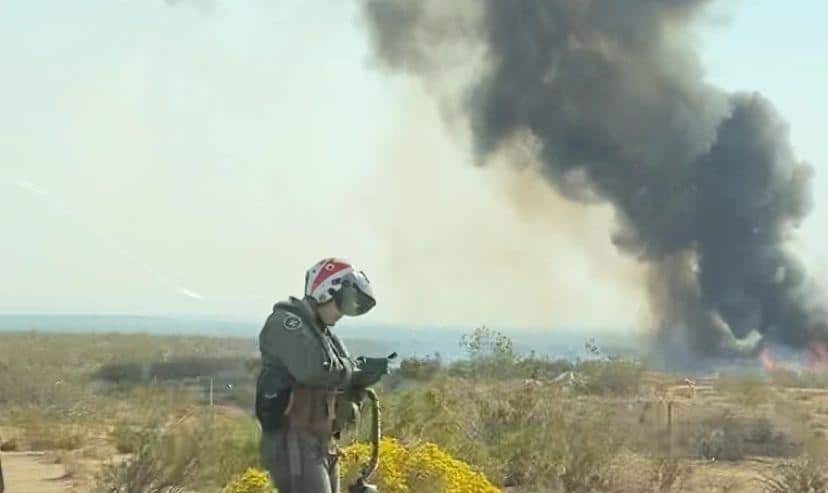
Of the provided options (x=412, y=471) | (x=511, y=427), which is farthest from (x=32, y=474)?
(x=412, y=471)

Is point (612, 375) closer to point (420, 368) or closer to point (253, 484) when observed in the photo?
point (420, 368)

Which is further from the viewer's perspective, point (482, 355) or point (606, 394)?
point (606, 394)

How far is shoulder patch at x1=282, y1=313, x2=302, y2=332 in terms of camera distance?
6504 millimetres

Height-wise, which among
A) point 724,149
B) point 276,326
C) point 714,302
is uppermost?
point 724,149

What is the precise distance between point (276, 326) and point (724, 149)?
4812cm

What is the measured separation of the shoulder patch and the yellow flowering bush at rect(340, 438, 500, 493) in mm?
2950

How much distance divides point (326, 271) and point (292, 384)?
1.77ft

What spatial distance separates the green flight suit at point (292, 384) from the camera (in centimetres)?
647

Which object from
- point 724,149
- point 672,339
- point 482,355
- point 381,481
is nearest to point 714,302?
point 672,339

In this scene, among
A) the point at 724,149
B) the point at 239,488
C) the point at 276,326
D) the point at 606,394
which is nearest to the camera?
the point at 276,326

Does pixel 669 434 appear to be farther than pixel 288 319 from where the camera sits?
Yes

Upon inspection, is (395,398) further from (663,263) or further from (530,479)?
(663,263)

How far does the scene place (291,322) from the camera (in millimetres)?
6535

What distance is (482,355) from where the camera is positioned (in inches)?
1040
